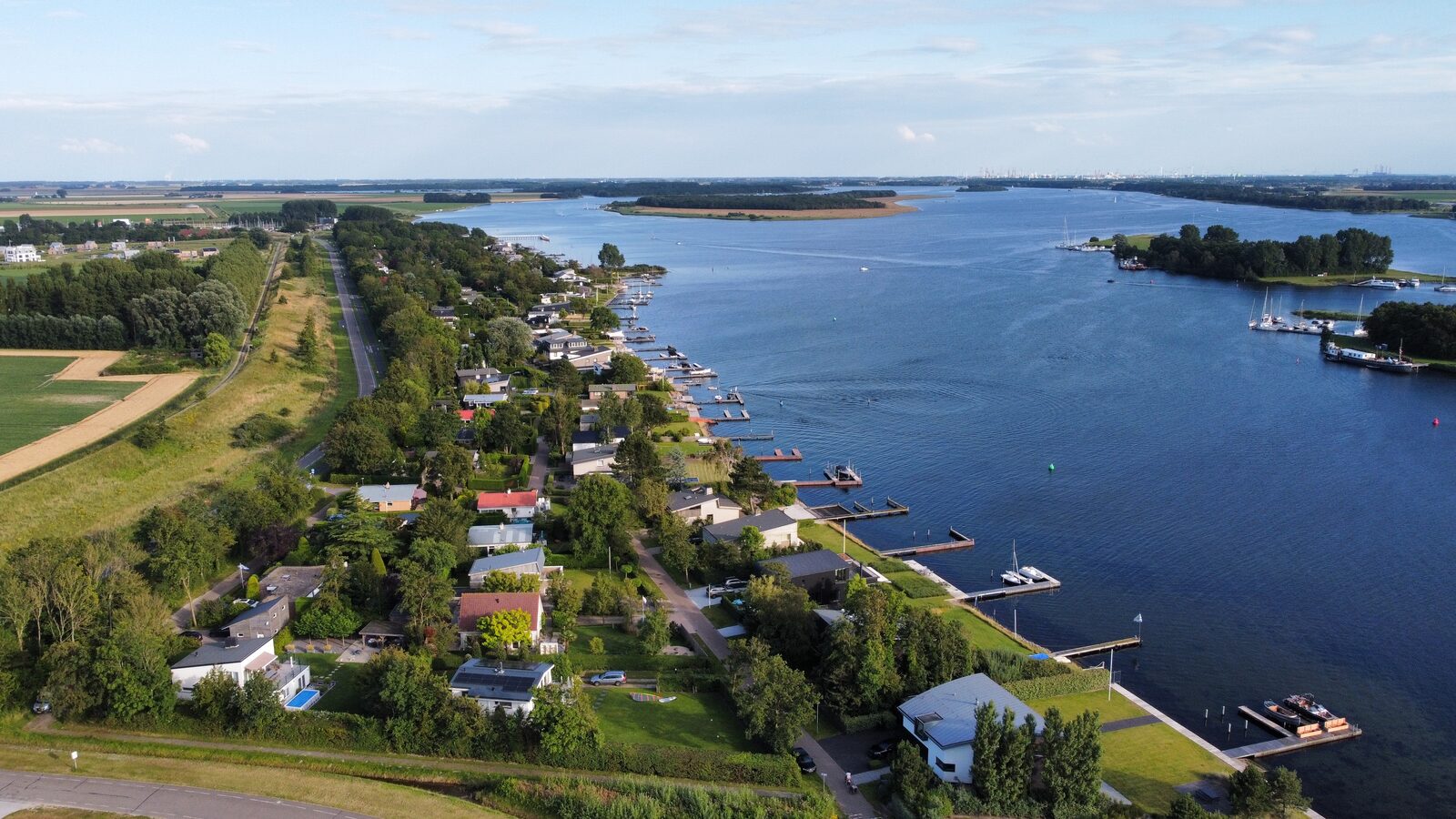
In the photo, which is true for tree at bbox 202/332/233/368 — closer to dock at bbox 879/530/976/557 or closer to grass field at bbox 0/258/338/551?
grass field at bbox 0/258/338/551

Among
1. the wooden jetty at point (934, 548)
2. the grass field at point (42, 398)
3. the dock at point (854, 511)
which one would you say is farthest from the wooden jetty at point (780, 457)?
the grass field at point (42, 398)

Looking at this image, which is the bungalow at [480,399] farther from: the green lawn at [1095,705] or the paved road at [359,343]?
the green lawn at [1095,705]

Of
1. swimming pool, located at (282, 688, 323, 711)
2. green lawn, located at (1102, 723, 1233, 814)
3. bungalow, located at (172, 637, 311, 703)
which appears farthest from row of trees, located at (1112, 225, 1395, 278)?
bungalow, located at (172, 637, 311, 703)

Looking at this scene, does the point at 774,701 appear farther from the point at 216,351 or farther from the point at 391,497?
the point at 216,351

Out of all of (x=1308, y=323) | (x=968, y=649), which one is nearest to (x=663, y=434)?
(x=968, y=649)

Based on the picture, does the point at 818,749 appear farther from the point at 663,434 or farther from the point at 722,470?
the point at 663,434

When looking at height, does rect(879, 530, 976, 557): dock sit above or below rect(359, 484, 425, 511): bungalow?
below

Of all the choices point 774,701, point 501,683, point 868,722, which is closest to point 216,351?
point 501,683
